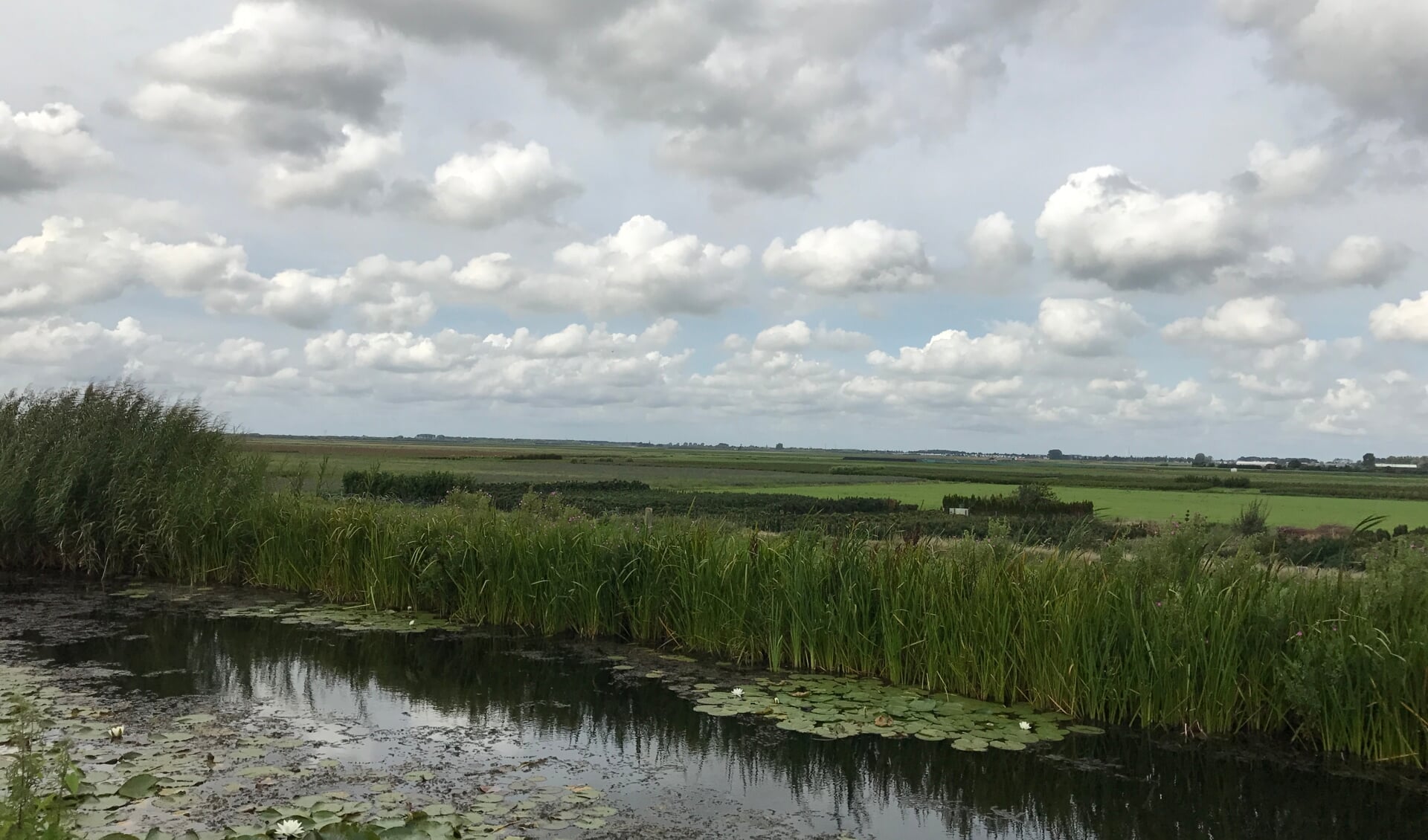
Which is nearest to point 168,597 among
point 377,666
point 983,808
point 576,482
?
point 377,666

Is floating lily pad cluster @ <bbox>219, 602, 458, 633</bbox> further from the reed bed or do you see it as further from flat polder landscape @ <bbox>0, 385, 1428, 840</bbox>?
the reed bed

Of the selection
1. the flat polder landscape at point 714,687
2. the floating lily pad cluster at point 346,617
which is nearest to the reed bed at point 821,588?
the flat polder landscape at point 714,687

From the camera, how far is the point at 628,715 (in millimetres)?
7750

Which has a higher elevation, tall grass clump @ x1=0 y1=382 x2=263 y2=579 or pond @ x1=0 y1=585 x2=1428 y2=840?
tall grass clump @ x1=0 y1=382 x2=263 y2=579

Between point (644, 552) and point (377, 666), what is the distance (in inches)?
116

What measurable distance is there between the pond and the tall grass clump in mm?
4843

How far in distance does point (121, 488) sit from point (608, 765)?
11.5m

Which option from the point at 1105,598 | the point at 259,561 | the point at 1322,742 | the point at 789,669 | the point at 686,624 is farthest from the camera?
the point at 259,561

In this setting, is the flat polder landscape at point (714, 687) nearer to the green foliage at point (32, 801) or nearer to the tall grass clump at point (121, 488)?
the green foliage at point (32, 801)

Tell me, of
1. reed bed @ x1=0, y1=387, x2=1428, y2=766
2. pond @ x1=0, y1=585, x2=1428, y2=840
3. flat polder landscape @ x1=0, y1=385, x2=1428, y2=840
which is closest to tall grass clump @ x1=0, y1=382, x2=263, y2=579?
reed bed @ x1=0, y1=387, x2=1428, y2=766

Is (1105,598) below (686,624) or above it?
above

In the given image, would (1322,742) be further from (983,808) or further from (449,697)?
(449,697)

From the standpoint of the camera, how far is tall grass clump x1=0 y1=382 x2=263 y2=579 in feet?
45.9

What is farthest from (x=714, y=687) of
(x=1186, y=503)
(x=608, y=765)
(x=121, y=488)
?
(x=1186, y=503)
